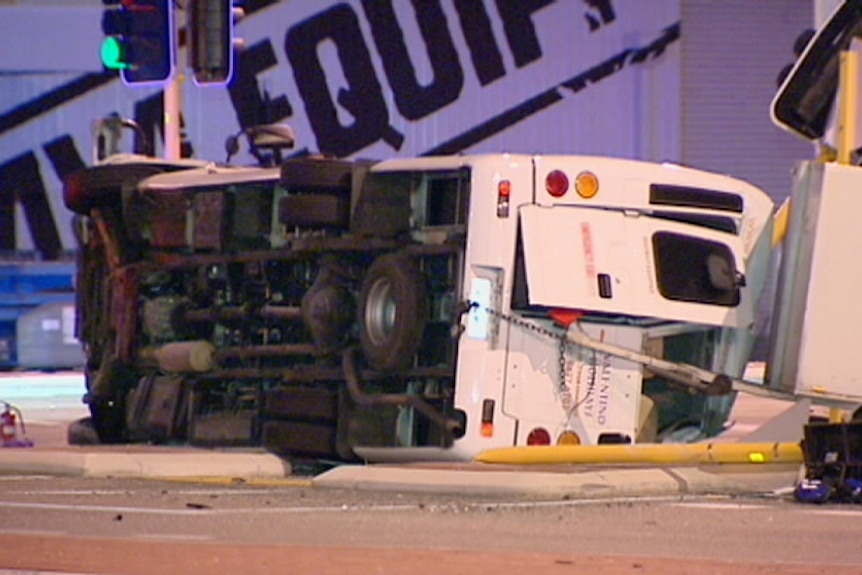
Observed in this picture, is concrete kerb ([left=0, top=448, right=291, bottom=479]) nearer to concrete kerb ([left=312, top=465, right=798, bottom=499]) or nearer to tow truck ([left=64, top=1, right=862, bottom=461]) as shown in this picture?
tow truck ([left=64, top=1, right=862, bottom=461])

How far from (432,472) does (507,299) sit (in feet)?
3.69

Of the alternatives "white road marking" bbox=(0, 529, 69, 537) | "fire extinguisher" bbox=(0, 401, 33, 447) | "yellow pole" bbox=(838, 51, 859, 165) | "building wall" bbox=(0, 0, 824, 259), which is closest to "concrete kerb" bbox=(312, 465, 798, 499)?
"yellow pole" bbox=(838, 51, 859, 165)

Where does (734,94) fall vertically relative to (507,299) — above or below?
above

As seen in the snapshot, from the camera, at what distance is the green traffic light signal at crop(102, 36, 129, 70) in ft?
55.6

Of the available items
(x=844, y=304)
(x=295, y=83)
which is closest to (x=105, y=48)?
(x=844, y=304)

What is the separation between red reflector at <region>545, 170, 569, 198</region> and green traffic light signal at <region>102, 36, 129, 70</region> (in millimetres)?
6831

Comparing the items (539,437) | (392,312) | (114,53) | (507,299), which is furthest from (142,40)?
(539,437)

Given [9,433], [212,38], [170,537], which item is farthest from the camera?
[212,38]

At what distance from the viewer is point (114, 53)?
1702cm

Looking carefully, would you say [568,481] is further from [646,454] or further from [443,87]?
[443,87]

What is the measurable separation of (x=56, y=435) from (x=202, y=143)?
44.8ft

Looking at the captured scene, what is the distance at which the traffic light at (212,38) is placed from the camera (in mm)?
16797

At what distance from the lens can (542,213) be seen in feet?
36.2

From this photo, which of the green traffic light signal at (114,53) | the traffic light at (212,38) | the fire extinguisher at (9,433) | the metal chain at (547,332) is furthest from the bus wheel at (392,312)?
the green traffic light signal at (114,53)
